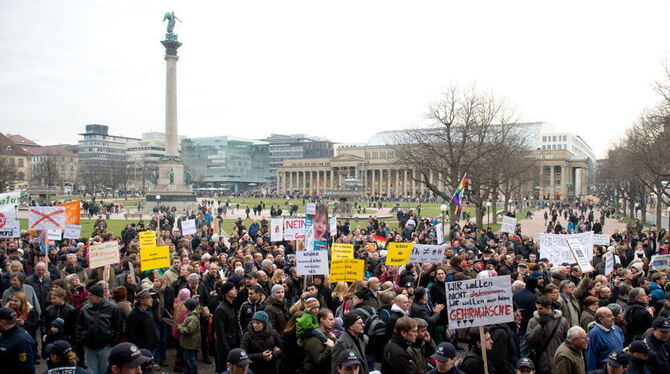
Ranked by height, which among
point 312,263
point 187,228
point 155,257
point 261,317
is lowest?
point 261,317

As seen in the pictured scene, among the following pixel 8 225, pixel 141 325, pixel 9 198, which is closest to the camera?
pixel 141 325

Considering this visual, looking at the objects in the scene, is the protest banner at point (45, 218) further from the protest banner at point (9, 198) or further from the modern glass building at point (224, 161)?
the modern glass building at point (224, 161)

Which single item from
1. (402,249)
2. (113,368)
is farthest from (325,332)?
(402,249)

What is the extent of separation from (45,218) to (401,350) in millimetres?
12877

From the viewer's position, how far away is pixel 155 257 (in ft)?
42.9

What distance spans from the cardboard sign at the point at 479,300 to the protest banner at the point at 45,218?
504 inches

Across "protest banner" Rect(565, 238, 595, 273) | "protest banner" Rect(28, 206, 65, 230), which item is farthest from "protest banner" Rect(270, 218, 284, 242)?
"protest banner" Rect(565, 238, 595, 273)

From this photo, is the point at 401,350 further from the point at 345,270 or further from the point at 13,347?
the point at 13,347

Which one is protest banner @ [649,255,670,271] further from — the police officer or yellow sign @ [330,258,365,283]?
the police officer

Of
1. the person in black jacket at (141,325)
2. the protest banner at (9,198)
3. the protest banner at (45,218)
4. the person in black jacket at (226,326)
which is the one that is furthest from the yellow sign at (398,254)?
the protest banner at (9,198)

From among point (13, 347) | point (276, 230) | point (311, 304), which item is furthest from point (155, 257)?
point (276, 230)

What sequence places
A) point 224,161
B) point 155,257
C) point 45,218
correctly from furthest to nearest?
point 224,161 < point 45,218 < point 155,257

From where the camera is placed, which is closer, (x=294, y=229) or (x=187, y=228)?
(x=294, y=229)

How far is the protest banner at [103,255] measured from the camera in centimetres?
1187
